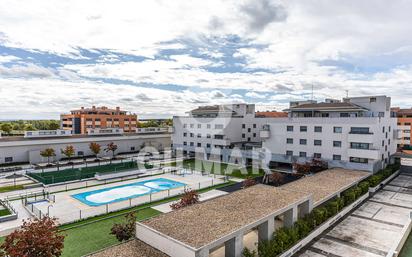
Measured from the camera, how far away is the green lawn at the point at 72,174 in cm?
3553

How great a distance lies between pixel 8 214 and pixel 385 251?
30565 mm

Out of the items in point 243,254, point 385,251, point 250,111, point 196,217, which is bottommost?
point 385,251

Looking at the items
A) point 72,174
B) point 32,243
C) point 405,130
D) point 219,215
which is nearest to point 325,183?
point 219,215

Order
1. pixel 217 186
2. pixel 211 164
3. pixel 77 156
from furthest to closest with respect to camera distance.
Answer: pixel 77 156 < pixel 211 164 < pixel 217 186

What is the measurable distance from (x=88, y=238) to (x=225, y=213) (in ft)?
34.9

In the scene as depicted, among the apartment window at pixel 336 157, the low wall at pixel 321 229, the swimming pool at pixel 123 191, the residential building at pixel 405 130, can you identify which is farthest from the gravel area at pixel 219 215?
the residential building at pixel 405 130

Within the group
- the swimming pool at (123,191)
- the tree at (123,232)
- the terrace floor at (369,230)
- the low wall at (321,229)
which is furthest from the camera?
the swimming pool at (123,191)

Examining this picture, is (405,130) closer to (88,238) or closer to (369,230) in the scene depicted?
(369,230)

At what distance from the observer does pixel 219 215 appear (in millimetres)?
16969

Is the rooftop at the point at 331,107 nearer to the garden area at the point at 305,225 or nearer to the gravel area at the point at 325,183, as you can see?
the gravel area at the point at 325,183

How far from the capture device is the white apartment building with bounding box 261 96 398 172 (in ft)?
117

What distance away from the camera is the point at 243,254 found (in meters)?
15.0

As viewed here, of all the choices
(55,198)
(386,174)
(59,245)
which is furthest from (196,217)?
(386,174)

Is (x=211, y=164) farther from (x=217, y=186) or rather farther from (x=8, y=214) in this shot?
(x=8, y=214)
